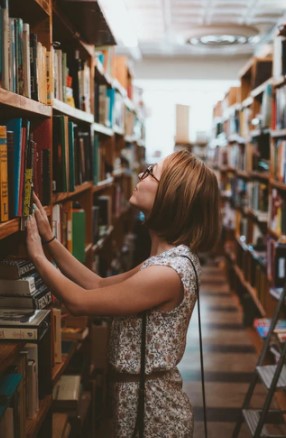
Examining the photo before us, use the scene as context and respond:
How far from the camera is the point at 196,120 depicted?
37.4 feet

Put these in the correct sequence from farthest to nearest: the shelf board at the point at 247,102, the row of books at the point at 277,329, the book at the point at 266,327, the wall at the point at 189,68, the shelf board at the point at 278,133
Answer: the wall at the point at 189,68 < the shelf board at the point at 247,102 < the shelf board at the point at 278,133 < the book at the point at 266,327 < the row of books at the point at 277,329

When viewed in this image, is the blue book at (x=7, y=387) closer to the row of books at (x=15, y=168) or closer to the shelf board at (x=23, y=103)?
the row of books at (x=15, y=168)

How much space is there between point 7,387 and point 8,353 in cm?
10

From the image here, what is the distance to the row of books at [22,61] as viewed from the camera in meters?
1.41

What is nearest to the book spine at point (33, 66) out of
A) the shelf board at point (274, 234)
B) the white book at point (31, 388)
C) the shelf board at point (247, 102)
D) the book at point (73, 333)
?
the white book at point (31, 388)

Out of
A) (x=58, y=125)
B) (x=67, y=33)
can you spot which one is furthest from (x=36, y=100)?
(x=67, y=33)

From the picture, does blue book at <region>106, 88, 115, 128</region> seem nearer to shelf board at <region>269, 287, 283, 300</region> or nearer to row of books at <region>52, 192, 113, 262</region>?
row of books at <region>52, 192, 113, 262</region>

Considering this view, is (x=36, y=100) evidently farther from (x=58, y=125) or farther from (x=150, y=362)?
(x=150, y=362)

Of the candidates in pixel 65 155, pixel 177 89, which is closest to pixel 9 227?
pixel 65 155

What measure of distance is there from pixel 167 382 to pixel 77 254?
1.09 meters

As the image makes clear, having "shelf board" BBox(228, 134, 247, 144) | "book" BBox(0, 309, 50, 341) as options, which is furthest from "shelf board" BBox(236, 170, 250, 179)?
"book" BBox(0, 309, 50, 341)

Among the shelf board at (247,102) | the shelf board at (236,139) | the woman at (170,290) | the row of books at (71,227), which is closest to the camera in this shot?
the woman at (170,290)

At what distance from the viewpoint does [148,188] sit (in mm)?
1593

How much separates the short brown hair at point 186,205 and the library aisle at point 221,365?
5.94ft
